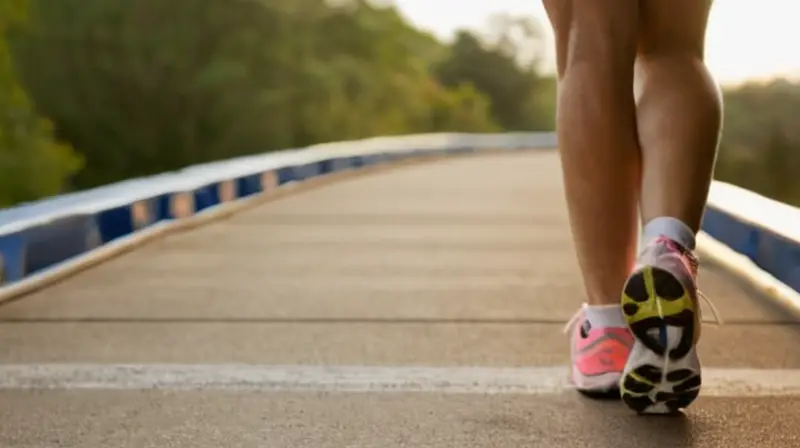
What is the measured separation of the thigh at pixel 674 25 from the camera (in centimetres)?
152

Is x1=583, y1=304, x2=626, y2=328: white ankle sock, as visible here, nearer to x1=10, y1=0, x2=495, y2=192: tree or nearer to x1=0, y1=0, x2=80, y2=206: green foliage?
x1=0, y1=0, x2=80, y2=206: green foliage

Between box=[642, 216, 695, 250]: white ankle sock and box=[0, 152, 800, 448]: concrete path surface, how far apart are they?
0.66 feet

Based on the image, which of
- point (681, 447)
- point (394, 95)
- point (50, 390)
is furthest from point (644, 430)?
point (394, 95)

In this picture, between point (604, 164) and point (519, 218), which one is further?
point (519, 218)

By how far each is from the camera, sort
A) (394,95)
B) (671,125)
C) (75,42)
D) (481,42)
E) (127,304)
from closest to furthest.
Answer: (671,125), (127,304), (75,42), (394,95), (481,42)

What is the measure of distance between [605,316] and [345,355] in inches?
18.4

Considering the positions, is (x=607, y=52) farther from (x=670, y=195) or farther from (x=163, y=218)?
(x=163, y=218)

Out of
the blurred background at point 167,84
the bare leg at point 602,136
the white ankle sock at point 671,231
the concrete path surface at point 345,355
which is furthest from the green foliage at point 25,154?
the white ankle sock at point 671,231

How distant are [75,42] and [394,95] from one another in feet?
27.7

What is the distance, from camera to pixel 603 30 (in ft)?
4.92

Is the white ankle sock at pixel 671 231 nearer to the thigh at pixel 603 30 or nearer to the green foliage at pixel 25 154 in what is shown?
the thigh at pixel 603 30

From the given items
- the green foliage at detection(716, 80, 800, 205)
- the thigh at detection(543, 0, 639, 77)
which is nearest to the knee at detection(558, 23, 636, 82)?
the thigh at detection(543, 0, 639, 77)

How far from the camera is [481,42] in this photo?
37281mm

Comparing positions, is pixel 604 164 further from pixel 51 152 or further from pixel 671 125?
pixel 51 152
